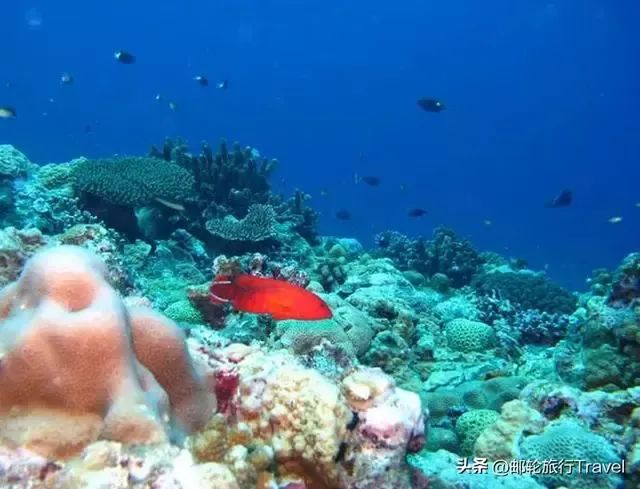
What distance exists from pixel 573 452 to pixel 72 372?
3.66 meters

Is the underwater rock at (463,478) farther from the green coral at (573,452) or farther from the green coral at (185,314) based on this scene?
the green coral at (185,314)

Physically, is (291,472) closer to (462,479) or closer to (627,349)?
(462,479)

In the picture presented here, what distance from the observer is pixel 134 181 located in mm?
9461

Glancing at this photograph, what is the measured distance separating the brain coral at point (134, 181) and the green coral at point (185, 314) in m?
3.71

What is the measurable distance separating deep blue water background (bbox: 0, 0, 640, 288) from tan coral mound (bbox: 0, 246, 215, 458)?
93.2 m

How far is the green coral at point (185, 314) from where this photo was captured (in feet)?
20.1

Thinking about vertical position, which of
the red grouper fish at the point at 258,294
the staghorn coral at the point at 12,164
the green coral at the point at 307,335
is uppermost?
the staghorn coral at the point at 12,164

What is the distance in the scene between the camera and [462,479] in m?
3.56

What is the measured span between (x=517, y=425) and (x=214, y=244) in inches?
274

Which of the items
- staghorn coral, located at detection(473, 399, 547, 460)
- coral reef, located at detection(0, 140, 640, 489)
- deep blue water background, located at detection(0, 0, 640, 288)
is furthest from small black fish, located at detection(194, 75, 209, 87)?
deep blue water background, located at detection(0, 0, 640, 288)

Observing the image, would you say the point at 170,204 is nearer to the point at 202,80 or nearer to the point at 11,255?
the point at 11,255

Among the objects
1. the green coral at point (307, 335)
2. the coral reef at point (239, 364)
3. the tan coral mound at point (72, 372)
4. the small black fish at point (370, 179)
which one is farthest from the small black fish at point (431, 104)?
the tan coral mound at point (72, 372)

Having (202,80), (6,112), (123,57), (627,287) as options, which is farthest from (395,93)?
(627,287)

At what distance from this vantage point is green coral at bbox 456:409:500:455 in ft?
17.3
